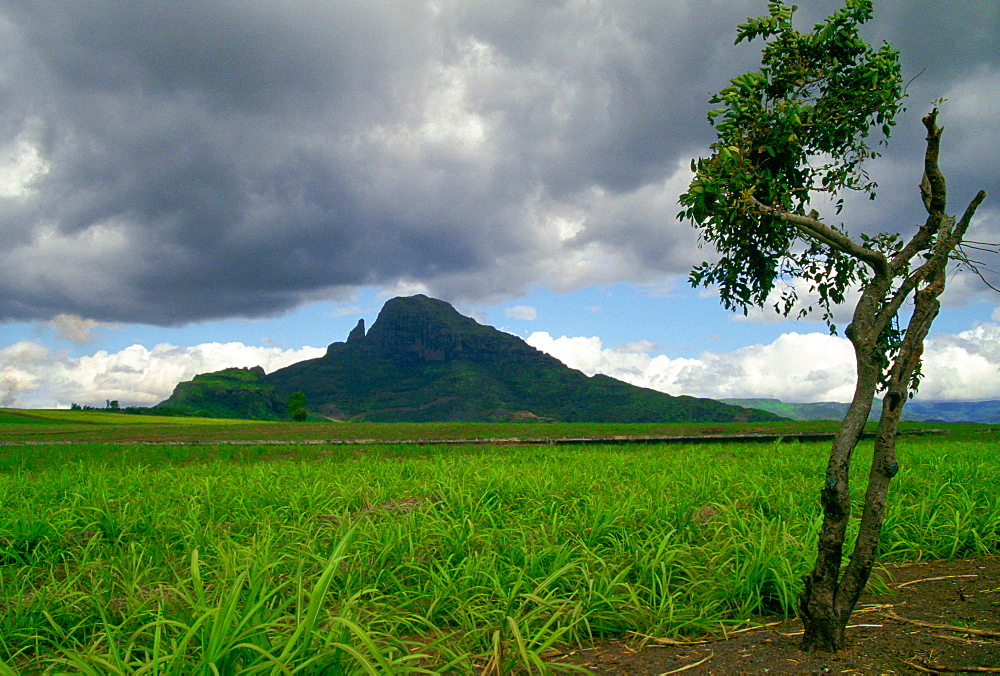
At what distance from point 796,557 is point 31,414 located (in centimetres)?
7537

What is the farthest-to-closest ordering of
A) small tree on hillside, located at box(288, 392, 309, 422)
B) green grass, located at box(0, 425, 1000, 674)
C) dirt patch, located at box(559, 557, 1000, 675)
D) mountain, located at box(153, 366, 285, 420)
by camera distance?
mountain, located at box(153, 366, 285, 420) → small tree on hillside, located at box(288, 392, 309, 422) → dirt patch, located at box(559, 557, 1000, 675) → green grass, located at box(0, 425, 1000, 674)

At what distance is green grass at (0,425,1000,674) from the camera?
120 inches

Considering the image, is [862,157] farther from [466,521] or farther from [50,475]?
[50,475]

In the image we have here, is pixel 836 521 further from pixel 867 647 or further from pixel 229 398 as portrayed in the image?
pixel 229 398

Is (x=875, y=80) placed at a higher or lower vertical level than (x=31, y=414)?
higher

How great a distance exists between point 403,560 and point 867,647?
131 inches

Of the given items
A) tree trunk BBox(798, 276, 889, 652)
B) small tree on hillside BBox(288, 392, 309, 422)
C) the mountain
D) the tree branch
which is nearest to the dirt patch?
tree trunk BBox(798, 276, 889, 652)

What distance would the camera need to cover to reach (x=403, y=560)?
15.5 feet

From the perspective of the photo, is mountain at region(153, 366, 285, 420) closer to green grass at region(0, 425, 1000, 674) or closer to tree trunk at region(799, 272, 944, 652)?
green grass at region(0, 425, 1000, 674)

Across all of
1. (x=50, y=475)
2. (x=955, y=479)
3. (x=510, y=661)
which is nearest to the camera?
(x=510, y=661)

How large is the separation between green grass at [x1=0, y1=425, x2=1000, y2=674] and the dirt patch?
0.22 meters

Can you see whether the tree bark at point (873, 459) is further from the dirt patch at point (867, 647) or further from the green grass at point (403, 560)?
the green grass at point (403, 560)

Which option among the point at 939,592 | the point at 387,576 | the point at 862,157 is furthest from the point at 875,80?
the point at 387,576

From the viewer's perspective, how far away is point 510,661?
10.4ft
